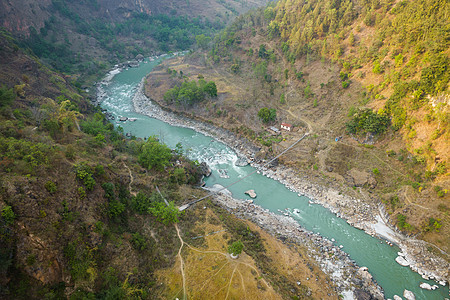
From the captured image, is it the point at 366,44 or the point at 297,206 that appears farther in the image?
the point at 366,44

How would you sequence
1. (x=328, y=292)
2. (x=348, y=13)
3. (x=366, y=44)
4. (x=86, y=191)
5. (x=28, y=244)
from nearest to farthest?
(x=28, y=244), (x=86, y=191), (x=328, y=292), (x=366, y=44), (x=348, y=13)

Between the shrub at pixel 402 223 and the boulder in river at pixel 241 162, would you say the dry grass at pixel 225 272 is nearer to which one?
the shrub at pixel 402 223

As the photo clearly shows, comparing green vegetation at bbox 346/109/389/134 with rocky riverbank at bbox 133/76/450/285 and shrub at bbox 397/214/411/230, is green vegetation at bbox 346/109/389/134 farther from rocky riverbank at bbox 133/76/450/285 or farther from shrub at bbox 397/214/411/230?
shrub at bbox 397/214/411/230

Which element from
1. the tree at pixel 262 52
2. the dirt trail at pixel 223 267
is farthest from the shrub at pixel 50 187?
the tree at pixel 262 52

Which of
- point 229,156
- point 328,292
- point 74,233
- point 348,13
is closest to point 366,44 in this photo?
point 348,13

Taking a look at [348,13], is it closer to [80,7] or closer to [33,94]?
[33,94]

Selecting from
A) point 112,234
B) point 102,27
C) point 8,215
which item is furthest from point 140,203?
point 102,27
